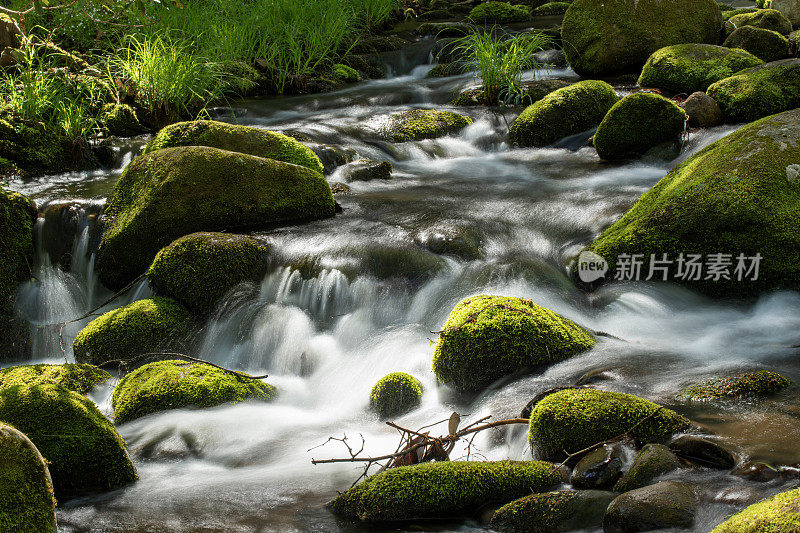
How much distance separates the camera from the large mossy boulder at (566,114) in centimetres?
892

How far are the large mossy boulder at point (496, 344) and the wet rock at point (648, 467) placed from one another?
1.34 meters

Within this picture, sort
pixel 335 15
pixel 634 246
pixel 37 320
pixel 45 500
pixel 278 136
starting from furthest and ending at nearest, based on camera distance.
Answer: pixel 335 15 < pixel 278 136 < pixel 37 320 < pixel 634 246 < pixel 45 500

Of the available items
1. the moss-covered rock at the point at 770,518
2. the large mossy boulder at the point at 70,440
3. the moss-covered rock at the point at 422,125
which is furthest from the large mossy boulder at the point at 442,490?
the moss-covered rock at the point at 422,125

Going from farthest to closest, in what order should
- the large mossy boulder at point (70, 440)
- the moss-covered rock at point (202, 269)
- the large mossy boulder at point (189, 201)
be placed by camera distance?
the large mossy boulder at point (189, 201) → the moss-covered rock at point (202, 269) → the large mossy boulder at point (70, 440)

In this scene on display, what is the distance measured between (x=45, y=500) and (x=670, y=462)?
2.45 meters

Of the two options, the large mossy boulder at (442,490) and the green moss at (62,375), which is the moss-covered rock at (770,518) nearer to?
the large mossy boulder at (442,490)

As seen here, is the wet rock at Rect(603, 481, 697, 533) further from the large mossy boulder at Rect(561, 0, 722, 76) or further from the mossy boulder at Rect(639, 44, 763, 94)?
the large mossy boulder at Rect(561, 0, 722, 76)

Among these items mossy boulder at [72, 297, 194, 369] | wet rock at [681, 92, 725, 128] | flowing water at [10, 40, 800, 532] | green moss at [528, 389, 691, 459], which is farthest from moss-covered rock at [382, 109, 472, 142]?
green moss at [528, 389, 691, 459]

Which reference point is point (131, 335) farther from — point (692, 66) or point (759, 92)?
point (692, 66)

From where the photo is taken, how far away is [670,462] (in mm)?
2932

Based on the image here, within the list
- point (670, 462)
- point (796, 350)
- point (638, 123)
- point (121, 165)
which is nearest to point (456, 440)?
point (670, 462)

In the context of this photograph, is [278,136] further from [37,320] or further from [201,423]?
[201,423]

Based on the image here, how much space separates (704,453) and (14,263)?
5.87m

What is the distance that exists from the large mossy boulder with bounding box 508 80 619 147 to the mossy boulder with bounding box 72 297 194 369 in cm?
528
